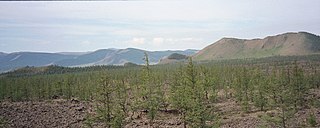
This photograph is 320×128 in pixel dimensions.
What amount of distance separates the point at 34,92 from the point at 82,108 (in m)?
31.3

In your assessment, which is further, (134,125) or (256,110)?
(256,110)

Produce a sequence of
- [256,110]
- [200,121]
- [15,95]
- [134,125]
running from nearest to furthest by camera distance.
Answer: [200,121]
[134,125]
[256,110]
[15,95]

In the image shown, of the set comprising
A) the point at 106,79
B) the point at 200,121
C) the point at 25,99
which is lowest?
the point at 25,99

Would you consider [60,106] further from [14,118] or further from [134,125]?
[134,125]

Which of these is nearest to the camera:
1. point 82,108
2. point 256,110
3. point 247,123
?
point 247,123

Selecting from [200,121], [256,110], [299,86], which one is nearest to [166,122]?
[256,110]

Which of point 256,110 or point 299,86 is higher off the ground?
point 299,86

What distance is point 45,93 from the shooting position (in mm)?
81375

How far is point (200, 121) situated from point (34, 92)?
6716 centimetres

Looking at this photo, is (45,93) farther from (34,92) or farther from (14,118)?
(14,118)

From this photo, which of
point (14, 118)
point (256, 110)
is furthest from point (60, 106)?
point (256, 110)

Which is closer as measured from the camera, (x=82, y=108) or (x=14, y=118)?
(x=14, y=118)

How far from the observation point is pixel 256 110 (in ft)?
154

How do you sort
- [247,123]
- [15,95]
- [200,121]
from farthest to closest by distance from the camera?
[15,95], [247,123], [200,121]
